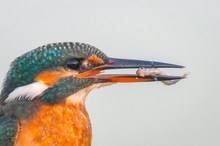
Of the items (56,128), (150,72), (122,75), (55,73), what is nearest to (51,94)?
(55,73)

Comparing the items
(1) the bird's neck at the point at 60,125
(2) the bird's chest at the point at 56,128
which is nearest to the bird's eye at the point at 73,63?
(1) the bird's neck at the point at 60,125

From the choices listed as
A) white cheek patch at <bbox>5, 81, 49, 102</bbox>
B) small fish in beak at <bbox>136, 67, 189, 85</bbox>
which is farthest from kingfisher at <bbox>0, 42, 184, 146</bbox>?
small fish in beak at <bbox>136, 67, 189, 85</bbox>

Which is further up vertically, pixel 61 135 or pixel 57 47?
pixel 57 47

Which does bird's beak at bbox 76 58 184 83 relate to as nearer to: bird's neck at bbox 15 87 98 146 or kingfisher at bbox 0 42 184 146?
kingfisher at bbox 0 42 184 146

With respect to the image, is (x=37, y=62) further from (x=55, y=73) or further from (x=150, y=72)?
(x=150, y=72)

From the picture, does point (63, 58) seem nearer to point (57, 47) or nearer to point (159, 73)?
point (57, 47)

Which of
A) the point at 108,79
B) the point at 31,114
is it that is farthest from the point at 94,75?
the point at 31,114
